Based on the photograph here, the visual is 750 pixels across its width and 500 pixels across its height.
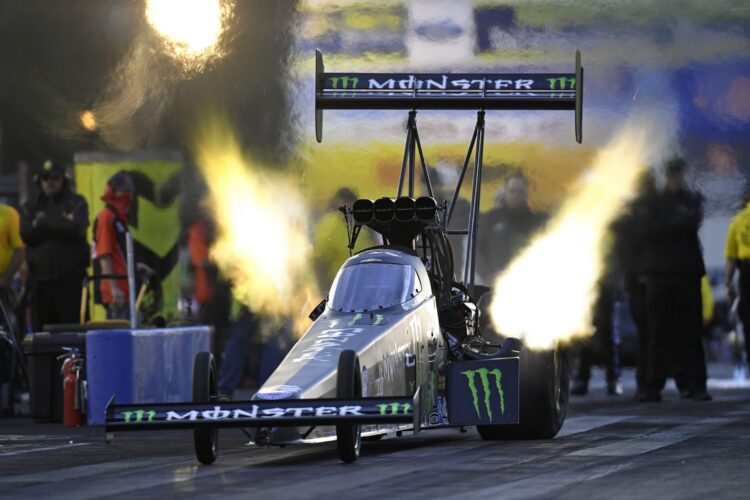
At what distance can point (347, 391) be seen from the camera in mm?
11641

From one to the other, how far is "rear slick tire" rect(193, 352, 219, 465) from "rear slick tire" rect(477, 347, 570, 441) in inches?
105

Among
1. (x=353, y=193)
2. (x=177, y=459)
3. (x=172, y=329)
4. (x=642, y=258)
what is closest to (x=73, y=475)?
(x=177, y=459)

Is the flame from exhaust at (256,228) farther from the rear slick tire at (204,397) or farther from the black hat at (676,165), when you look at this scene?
the rear slick tire at (204,397)

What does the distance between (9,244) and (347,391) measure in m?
9.73

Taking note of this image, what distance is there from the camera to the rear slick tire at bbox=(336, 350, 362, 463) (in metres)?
11.6

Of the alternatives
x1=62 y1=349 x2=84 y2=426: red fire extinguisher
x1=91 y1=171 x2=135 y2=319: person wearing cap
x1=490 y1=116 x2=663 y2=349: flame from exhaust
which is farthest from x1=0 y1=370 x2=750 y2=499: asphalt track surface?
x1=91 y1=171 x2=135 y2=319: person wearing cap

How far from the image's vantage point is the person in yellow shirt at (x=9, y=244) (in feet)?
67.1

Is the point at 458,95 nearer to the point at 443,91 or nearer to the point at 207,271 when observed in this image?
the point at 443,91

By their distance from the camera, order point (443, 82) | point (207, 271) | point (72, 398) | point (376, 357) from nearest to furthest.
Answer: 1. point (376, 357)
2. point (443, 82)
3. point (72, 398)
4. point (207, 271)

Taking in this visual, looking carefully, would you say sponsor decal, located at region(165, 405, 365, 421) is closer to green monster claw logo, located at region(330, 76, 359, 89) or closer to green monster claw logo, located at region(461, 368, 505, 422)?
green monster claw logo, located at region(461, 368, 505, 422)

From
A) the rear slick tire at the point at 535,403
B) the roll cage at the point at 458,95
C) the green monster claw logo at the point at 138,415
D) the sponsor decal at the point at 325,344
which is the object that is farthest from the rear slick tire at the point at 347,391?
the roll cage at the point at 458,95

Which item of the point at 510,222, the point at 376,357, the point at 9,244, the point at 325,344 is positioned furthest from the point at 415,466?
the point at 9,244

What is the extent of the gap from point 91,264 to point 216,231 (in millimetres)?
1747

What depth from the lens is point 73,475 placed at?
11523mm
